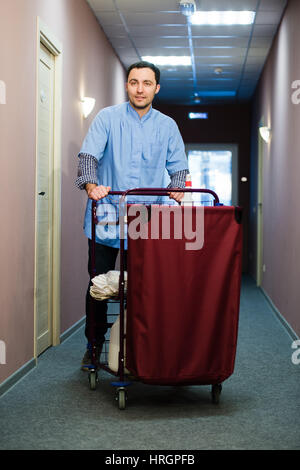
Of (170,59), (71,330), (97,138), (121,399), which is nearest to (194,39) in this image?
(170,59)

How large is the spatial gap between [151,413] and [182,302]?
48cm

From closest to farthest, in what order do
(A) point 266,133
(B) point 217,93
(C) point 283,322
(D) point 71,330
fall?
(D) point 71,330 → (C) point 283,322 → (A) point 266,133 → (B) point 217,93

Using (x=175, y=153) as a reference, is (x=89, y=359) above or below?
below

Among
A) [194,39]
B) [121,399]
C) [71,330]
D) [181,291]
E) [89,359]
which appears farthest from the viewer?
Answer: [194,39]

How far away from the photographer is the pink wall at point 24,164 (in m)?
2.78

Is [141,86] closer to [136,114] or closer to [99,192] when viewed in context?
[136,114]

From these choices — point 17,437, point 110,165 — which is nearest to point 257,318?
point 110,165

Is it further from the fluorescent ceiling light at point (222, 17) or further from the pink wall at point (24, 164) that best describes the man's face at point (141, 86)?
the fluorescent ceiling light at point (222, 17)

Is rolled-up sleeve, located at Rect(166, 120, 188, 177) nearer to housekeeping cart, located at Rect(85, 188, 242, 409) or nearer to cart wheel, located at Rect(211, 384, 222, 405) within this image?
housekeeping cart, located at Rect(85, 188, 242, 409)

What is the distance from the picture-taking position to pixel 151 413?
8.02ft

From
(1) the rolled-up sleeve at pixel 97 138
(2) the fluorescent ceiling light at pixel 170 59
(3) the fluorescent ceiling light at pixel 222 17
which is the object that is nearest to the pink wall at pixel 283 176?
(3) the fluorescent ceiling light at pixel 222 17

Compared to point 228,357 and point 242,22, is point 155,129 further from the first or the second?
point 242,22

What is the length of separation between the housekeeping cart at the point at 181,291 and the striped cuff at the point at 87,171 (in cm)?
49

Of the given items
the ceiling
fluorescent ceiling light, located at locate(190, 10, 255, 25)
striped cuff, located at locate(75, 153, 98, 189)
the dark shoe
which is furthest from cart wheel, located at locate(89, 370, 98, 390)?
fluorescent ceiling light, located at locate(190, 10, 255, 25)
